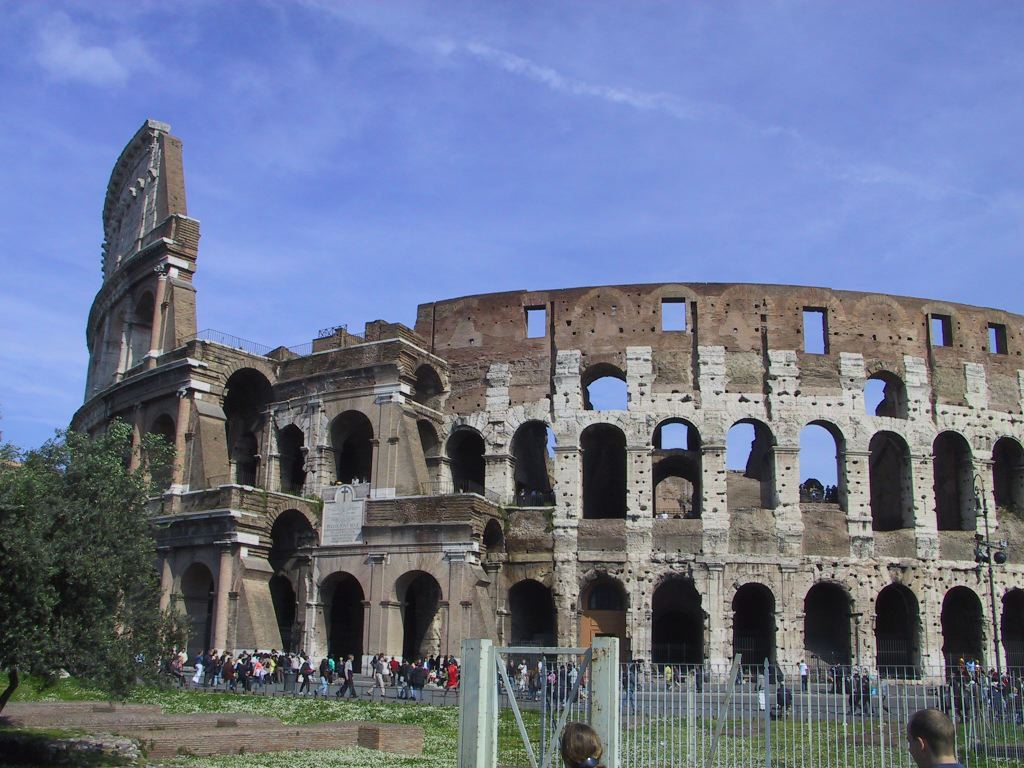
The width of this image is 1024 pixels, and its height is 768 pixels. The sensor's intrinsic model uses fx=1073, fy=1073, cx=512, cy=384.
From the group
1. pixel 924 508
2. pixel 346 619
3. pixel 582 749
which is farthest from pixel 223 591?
pixel 582 749

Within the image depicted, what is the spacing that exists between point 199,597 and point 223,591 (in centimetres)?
219

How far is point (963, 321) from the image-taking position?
32.7m

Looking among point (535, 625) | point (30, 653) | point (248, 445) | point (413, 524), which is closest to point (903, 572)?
point (535, 625)

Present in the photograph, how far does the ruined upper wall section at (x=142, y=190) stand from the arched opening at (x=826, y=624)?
79.7ft

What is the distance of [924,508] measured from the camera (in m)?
30.5

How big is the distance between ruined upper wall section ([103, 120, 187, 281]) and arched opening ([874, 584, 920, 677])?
26.1m

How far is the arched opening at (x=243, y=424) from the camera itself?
116 ft

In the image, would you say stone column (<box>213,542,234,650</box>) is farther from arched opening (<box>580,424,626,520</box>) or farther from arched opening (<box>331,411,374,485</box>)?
arched opening (<box>580,424,626,520</box>)

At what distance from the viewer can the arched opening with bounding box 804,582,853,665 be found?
3055 centimetres

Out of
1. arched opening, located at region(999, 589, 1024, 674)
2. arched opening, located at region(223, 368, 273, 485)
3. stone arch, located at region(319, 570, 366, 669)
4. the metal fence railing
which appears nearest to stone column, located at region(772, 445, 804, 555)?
arched opening, located at region(999, 589, 1024, 674)

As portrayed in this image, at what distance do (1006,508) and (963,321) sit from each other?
228 inches

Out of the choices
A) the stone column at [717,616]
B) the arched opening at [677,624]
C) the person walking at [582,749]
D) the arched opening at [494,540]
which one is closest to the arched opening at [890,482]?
the stone column at [717,616]

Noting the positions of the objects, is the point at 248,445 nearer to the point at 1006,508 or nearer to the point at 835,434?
the point at 835,434

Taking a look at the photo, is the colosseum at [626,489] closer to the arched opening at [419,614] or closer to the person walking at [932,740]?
the arched opening at [419,614]
